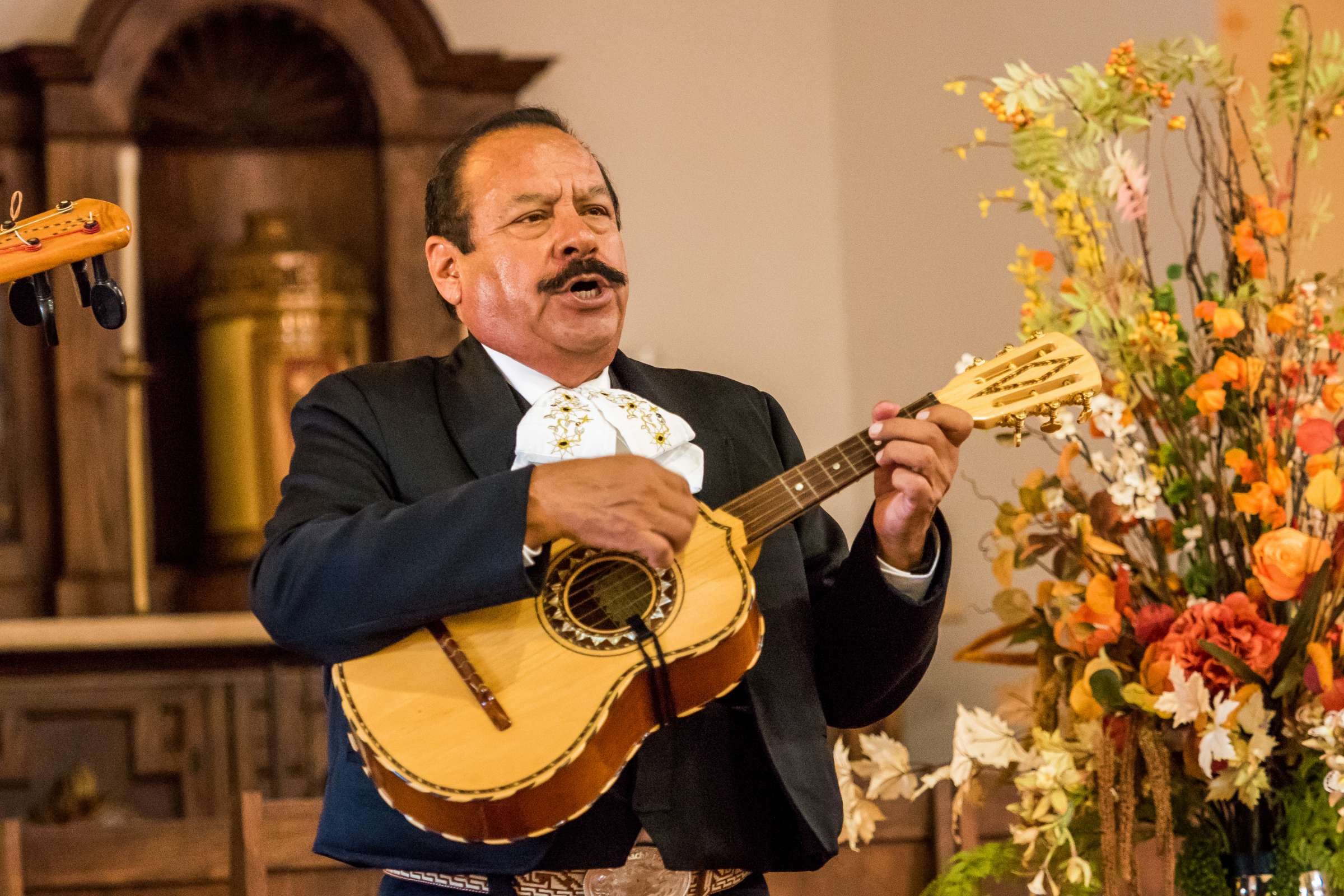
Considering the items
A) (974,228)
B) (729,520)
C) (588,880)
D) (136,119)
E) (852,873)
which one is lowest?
(852,873)

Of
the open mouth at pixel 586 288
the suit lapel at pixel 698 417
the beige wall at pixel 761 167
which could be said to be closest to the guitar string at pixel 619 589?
the suit lapel at pixel 698 417

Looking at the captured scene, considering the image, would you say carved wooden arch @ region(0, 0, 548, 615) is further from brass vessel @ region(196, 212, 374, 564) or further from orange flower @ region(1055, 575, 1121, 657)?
orange flower @ region(1055, 575, 1121, 657)

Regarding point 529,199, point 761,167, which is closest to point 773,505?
point 529,199

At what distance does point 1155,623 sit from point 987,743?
258 mm

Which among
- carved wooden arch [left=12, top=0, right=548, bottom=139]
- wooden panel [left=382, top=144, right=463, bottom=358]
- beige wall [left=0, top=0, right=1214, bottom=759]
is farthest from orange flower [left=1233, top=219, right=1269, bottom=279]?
carved wooden arch [left=12, top=0, right=548, bottom=139]

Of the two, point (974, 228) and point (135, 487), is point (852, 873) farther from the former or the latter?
point (135, 487)

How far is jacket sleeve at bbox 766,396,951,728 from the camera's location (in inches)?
67.7

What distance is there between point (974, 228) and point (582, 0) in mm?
1426

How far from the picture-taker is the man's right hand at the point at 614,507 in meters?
1.50

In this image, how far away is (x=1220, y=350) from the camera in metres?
2.01

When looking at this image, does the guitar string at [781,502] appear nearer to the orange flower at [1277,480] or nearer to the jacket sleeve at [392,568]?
the jacket sleeve at [392,568]

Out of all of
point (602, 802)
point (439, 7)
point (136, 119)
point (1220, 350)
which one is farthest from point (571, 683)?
point (439, 7)

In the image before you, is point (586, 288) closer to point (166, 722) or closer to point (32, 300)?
point (32, 300)

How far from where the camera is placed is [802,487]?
1.70 metres
